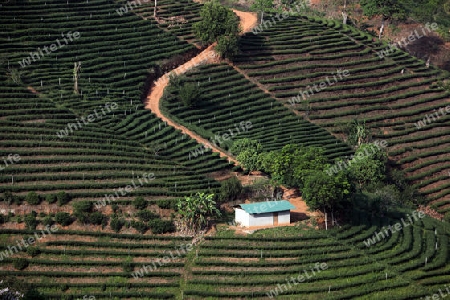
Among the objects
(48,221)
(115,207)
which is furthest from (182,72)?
(48,221)

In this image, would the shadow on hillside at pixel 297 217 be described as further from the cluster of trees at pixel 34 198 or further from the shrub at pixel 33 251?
the shrub at pixel 33 251

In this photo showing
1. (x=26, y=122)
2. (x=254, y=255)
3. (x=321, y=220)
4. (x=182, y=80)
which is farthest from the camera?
(x=182, y=80)

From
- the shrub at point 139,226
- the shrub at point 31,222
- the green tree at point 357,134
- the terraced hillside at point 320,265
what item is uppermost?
the green tree at point 357,134

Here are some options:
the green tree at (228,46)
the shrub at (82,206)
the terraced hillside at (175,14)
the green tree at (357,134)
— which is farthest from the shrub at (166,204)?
the terraced hillside at (175,14)

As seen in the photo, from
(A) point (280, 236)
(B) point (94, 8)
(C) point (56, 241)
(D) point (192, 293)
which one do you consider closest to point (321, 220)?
(A) point (280, 236)

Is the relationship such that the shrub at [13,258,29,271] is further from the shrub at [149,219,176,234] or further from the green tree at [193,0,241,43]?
the green tree at [193,0,241,43]

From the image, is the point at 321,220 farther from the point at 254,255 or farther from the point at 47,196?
the point at 47,196

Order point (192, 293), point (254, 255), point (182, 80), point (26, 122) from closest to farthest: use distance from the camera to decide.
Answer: point (192, 293) < point (254, 255) < point (26, 122) < point (182, 80)

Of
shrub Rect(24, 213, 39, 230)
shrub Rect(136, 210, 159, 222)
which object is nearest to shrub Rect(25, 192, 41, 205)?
shrub Rect(24, 213, 39, 230)
